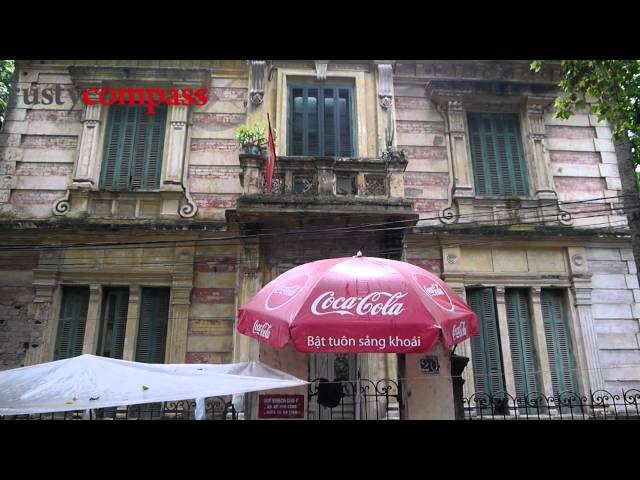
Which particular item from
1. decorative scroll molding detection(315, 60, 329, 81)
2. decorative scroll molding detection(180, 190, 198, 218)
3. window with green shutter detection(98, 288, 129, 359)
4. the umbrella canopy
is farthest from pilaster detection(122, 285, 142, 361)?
decorative scroll molding detection(315, 60, 329, 81)

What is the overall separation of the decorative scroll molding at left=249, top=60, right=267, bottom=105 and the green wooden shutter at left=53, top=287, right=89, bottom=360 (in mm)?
5350

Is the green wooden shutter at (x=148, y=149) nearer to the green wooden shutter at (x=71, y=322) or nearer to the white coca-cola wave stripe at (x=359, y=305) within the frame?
the green wooden shutter at (x=71, y=322)

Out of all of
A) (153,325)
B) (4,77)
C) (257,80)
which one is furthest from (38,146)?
(257,80)

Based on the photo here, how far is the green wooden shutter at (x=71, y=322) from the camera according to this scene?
30.4 feet

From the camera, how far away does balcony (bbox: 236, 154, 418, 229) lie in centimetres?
893

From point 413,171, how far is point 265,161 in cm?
330

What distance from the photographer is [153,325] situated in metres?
9.50

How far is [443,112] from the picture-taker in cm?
1109

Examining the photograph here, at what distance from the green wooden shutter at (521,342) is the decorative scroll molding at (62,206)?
9140mm

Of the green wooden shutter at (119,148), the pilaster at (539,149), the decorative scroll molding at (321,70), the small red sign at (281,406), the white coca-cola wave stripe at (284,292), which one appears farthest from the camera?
the decorative scroll molding at (321,70)

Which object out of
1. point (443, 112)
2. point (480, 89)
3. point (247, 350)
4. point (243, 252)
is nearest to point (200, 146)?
point (243, 252)

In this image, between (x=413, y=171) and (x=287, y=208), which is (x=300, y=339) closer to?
(x=287, y=208)

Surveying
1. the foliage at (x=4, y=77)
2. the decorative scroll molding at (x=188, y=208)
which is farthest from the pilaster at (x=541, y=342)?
the foliage at (x=4, y=77)

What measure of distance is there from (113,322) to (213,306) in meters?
1.97
